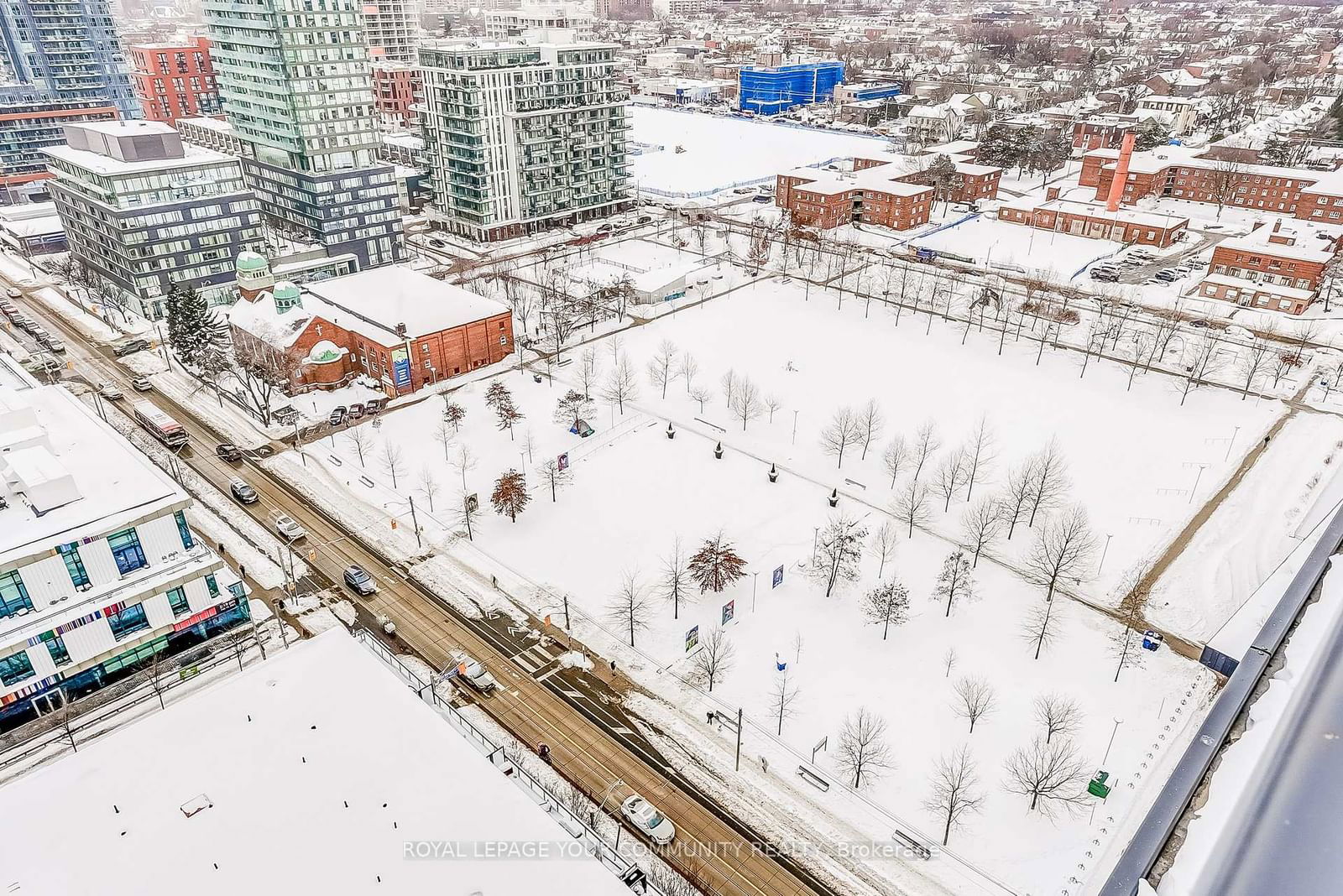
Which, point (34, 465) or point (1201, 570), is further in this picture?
point (1201, 570)

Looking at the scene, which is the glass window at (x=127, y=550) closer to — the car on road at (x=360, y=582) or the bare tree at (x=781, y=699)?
the car on road at (x=360, y=582)

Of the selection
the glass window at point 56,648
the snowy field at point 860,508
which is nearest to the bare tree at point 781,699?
the snowy field at point 860,508

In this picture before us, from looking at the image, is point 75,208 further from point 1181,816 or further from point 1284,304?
point 1284,304

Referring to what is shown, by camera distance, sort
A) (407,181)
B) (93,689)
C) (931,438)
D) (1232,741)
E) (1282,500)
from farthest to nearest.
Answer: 1. (407,181)
2. (931,438)
3. (1282,500)
4. (93,689)
5. (1232,741)

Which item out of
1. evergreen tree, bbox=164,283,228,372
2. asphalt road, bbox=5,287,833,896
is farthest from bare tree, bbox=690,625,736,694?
evergreen tree, bbox=164,283,228,372

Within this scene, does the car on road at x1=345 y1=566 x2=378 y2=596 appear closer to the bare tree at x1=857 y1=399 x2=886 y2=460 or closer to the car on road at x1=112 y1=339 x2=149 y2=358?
the bare tree at x1=857 y1=399 x2=886 y2=460

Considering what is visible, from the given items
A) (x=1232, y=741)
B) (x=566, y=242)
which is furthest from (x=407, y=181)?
(x=1232, y=741)

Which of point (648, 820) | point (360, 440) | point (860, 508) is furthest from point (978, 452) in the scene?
point (360, 440)

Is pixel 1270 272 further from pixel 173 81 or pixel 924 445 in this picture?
pixel 173 81
